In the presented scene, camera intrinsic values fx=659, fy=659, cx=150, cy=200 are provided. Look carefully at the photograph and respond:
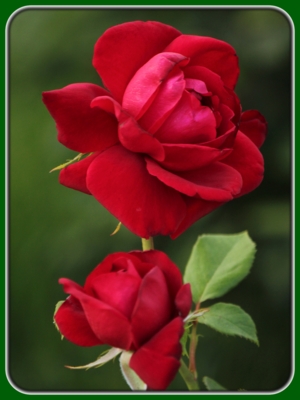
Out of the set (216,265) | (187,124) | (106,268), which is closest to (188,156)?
(187,124)

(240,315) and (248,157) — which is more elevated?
(248,157)

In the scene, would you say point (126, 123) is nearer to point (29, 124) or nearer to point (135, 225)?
point (135, 225)

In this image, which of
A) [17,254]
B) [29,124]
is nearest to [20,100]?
[29,124]

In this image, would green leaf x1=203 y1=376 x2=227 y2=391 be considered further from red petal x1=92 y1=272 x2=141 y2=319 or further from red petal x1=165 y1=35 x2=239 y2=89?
red petal x1=165 y1=35 x2=239 y2=89

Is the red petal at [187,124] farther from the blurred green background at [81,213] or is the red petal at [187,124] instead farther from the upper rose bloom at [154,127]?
the blurred green background at [81,213]

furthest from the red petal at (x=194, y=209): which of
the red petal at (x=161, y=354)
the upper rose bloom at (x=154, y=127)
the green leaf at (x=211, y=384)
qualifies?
the green leaf at (x=211, y=384)

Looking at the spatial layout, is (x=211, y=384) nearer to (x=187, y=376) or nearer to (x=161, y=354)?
(x=187, y=376)
